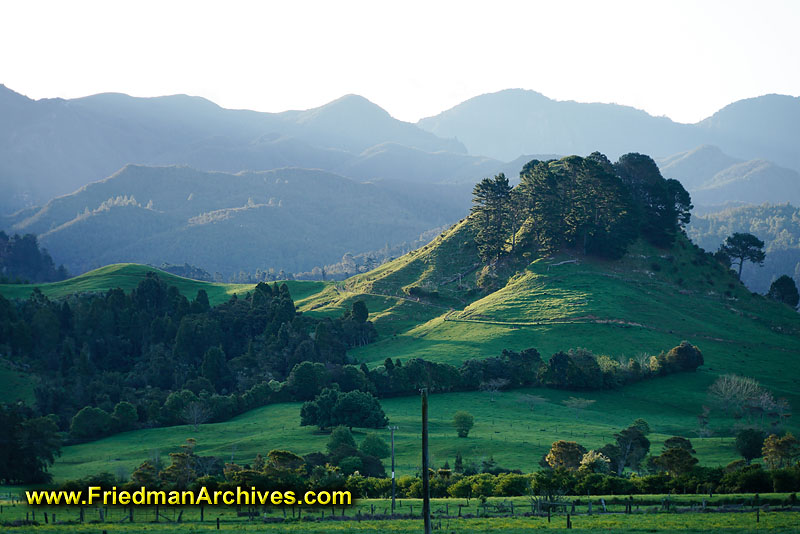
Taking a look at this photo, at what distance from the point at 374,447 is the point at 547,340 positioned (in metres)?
61.4

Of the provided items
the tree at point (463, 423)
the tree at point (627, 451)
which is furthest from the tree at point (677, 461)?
the tree at point (463, 423)

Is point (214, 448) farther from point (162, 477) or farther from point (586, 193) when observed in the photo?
point (586, 193)

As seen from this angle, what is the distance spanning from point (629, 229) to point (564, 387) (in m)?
62.6

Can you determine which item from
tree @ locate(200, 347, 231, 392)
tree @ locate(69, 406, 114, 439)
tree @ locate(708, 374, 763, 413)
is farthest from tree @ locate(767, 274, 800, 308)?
tree @ locate(69, 406, 114, 439)

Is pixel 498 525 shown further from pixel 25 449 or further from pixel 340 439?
pixel 25 449

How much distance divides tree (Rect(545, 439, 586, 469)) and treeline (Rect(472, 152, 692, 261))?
10030 cm

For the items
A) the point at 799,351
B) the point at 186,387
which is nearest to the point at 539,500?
the point at 186,387

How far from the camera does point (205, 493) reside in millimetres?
56406

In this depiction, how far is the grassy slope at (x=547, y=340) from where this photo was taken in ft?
319

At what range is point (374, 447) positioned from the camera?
A: 88.4m

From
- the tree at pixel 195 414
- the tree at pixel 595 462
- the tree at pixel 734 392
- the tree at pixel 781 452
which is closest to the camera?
the tree at pixel 595 462

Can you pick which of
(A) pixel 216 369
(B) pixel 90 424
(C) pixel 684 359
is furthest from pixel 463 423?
(A) pixel 216 369

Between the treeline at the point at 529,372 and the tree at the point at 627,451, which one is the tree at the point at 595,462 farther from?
the treeline at the point at 529,372

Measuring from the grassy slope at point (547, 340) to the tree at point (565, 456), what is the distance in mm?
3766
